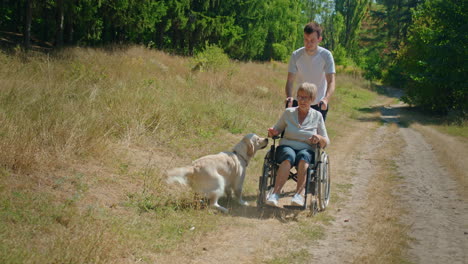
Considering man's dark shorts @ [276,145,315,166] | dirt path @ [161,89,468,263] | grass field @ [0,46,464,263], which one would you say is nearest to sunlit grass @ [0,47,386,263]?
grass field @ [0,46,464,263]

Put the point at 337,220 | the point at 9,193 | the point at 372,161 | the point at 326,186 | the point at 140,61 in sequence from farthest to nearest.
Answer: the point at 140,61 < the point at 372,161 < the point at 326,186 < the point at 337,220 < the point at 9,193

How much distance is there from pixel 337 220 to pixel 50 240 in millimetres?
3525

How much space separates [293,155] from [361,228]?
1231 mm

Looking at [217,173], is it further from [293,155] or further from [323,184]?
[323,184]

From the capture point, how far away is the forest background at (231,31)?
19.8 metres

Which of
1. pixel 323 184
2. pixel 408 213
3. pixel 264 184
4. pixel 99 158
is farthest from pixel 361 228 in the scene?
pixel 99 158

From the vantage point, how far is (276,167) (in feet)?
18.9

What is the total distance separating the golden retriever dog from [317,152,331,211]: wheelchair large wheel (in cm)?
96

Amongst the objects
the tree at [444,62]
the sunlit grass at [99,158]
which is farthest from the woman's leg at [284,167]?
the tree at [444,62]

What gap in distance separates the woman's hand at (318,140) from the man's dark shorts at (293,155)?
164mm

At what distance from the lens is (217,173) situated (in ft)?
17.8

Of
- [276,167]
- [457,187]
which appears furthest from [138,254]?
[457,187]

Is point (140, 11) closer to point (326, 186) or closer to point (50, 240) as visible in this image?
point (326, 186)

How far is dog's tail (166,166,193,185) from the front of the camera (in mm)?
5102
